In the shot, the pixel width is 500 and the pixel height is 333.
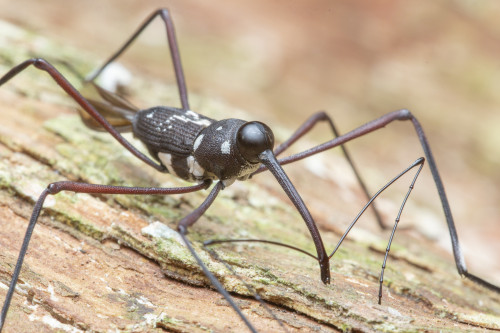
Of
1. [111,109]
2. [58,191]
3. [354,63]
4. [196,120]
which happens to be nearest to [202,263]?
[58,191]

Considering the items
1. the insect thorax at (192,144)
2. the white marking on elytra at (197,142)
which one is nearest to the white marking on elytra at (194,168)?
the insect thorax at (192,144)

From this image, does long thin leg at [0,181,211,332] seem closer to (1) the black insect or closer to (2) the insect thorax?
(1) the black insect

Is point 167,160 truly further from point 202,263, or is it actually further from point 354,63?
point 354,63

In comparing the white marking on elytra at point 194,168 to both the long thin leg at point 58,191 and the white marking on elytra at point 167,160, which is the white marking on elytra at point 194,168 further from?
the white marking on elytra at point 167,160

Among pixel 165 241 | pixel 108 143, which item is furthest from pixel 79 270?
pixel 108 143

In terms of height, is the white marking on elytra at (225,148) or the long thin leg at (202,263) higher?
the white marking on elytra at (225,148)

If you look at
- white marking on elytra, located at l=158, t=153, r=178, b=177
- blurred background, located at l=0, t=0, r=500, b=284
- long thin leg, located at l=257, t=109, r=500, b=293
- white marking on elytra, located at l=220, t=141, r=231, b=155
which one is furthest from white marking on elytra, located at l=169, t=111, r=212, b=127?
blurred background, located at l=0, t=0, r=500, b=284
